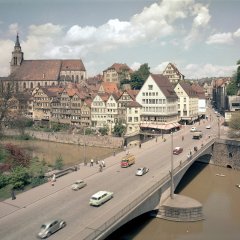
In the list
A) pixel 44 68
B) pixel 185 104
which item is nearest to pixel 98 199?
pixel 185 104

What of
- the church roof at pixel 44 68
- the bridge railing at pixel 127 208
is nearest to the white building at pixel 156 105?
the bridge railing at pixel 127 208

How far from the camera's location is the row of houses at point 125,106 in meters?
91.6

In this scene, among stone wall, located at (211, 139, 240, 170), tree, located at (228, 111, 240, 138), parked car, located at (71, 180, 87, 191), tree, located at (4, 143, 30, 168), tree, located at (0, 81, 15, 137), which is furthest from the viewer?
tree, located at (0, 81, 15, 137)

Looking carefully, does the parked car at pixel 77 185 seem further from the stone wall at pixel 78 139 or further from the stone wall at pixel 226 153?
the stone wall at pixel 78 139

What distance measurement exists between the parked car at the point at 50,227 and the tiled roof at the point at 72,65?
141 metres

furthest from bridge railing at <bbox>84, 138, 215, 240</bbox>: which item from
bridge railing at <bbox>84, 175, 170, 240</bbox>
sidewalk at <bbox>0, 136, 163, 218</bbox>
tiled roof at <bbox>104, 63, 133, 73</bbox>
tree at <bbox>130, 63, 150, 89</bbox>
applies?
tiled roof at <bbox>104, 63, 133, 73</bbox>

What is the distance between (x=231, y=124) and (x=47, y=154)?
127ft

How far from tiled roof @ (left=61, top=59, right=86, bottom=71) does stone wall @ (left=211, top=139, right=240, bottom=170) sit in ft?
353

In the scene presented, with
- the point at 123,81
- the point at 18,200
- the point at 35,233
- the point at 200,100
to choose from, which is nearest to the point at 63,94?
the point at 123,81

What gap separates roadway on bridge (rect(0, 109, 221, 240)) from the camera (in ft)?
97.3

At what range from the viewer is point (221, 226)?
1575 inches

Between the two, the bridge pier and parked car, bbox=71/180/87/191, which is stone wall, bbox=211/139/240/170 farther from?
parked car, bbox=71/180/87/191

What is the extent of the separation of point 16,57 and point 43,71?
15.3m

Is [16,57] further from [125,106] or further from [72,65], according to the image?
[125,106]
